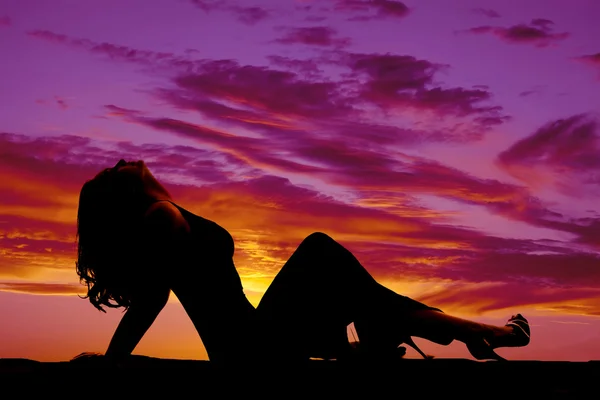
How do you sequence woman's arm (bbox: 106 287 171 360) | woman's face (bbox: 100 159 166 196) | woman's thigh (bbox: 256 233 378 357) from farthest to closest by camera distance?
woman's face (bbox: 100 159 166 196) < woman's thigh (bbox: 256 233 378 357) < woman's arm (bbox: 106 287 171 360)

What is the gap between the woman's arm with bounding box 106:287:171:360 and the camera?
3854 mm

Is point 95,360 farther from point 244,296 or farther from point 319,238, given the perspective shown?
point 319,238

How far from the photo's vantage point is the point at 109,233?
468 cm

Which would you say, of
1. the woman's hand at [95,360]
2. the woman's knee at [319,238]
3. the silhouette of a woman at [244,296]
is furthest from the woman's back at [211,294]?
the woman's hand at [95,360]

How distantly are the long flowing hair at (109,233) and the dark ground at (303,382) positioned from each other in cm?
87

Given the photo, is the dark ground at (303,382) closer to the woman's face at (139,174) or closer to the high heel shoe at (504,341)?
the high heel shoe at (504,341)

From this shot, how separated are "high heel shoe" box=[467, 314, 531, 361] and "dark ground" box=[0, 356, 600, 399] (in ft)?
1.08

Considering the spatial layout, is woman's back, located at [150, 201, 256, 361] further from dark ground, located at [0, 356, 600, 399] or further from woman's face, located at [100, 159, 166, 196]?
dark ground, located at [0, 356, 600, 399]

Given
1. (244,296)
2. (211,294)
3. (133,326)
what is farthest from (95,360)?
(244,296)

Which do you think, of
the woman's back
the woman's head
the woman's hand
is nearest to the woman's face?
the woman's head

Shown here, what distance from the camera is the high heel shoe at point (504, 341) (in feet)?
14.3

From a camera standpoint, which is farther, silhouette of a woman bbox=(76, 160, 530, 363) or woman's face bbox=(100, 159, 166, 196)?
woman's face bbox=(100, 159, 166, 196)

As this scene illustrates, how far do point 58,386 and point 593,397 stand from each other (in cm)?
271

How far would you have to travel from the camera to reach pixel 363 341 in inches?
180
